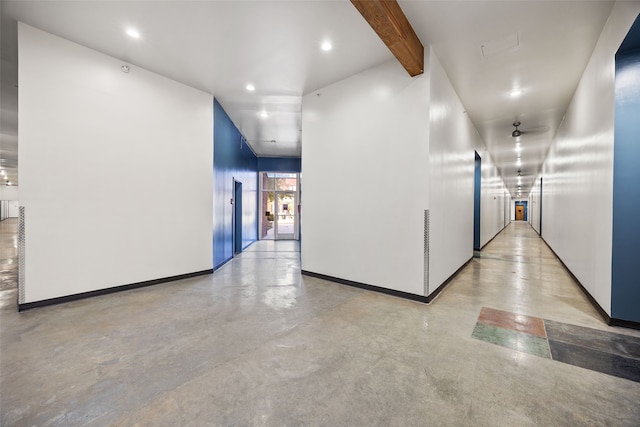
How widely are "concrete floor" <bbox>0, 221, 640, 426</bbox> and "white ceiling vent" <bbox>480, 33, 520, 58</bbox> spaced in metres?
3.59

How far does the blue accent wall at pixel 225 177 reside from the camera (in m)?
5.55

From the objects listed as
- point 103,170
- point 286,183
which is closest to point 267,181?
point 286,183

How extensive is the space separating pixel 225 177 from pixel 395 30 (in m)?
4.81

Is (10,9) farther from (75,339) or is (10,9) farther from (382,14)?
(382,14)

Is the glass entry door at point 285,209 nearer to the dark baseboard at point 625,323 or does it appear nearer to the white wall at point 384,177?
the white wall at point 384,177

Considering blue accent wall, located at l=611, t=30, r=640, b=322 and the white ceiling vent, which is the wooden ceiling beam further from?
blue accent wall, located at l=611, t=30, r=640, b=322

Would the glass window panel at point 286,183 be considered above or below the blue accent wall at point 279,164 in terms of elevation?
below

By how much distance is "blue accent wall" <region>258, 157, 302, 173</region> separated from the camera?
1106 centimetres

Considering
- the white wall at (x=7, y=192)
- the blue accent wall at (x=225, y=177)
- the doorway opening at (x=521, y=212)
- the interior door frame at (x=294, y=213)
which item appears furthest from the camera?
the doorway opening at (x=521, y=212)

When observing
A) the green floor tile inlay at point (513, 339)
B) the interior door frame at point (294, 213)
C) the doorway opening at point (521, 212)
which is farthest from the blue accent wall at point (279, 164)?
the doorway opening at point (521, 212)

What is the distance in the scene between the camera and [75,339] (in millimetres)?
2625

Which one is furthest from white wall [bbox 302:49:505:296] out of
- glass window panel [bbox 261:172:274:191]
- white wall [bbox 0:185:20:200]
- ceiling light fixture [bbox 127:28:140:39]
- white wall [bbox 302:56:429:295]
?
white wall [bbox 0:185:20:200]

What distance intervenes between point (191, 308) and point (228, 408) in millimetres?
2078

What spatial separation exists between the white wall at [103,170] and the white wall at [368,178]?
2309mm
